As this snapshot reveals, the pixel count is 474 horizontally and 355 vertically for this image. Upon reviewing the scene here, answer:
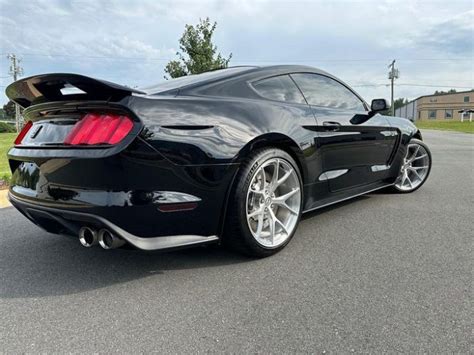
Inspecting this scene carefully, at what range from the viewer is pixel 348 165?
3.52 metres

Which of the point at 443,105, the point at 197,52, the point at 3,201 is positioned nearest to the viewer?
the point at 3,201

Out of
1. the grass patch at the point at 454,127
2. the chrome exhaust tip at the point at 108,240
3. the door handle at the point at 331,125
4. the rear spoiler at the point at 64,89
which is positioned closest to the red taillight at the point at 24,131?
the rear spoiler at the point at 64,89

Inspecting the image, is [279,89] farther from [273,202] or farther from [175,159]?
[175,159]

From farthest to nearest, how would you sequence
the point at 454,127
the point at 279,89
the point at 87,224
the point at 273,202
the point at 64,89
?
the point at 454,127
the point at 279,89
the point at 273,202
the point at 64,89
the point at 87,224

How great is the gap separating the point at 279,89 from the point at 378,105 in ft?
4.77

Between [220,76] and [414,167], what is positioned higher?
[220,76]

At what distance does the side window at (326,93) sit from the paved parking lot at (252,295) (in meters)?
1.15

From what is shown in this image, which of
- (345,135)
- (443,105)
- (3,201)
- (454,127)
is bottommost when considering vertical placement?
(454,127)

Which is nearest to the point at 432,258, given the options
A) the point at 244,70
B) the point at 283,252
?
the point at 283,252

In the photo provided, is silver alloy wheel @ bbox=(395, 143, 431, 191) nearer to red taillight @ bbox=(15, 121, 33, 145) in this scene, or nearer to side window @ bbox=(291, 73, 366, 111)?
side window @ bbox=(291, 73, 366, 111)

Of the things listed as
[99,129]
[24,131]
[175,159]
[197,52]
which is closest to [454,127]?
[197,52]

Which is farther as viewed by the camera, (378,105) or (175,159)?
(378,105)

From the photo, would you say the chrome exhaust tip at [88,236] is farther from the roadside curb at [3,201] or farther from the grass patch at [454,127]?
the grass patch at [454,127]

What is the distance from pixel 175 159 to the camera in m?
2.22
